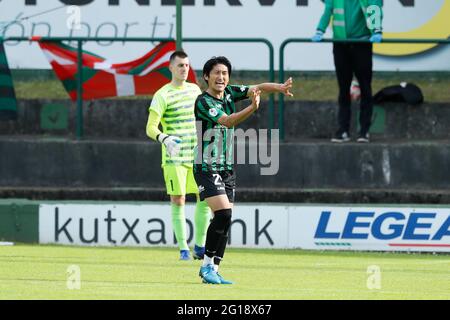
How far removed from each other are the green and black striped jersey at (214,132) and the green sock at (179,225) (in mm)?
2512

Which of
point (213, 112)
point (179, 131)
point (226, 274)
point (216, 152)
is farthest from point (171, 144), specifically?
point (213, 112)

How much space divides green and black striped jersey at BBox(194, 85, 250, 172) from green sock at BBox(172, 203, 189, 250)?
8.24 feet

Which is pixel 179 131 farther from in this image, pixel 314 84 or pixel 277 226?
pixel 314 84

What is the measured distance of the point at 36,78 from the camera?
62.3 ft

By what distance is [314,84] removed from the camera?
18.8 meters

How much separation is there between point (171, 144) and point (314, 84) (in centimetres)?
491

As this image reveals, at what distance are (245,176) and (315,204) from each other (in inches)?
45.0

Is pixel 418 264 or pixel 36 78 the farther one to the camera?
pixel 36 78

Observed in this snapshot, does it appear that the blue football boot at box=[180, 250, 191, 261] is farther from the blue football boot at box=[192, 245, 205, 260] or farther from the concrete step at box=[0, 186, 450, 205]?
the concrete step at box=[0, 186, 450, 205]

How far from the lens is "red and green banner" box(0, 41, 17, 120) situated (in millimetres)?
17875
